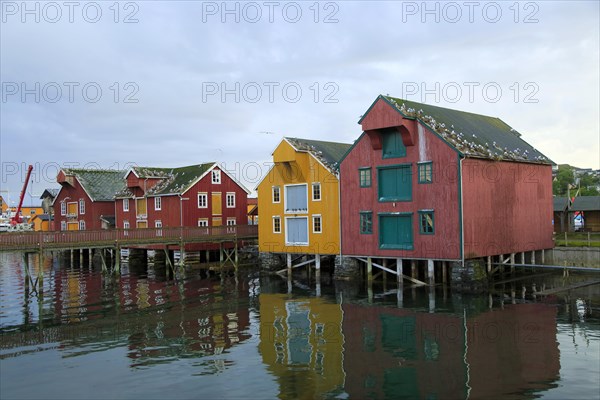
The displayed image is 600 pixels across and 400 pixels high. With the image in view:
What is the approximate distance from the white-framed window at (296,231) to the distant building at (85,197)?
89.2 ft

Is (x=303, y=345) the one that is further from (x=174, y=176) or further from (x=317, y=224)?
(x=174, y=176)

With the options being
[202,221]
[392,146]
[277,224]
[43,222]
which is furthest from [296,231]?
[43,222]

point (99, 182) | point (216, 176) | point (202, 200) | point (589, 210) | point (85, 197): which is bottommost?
point (589, 210)

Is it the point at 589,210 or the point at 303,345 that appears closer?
the point at 303,345

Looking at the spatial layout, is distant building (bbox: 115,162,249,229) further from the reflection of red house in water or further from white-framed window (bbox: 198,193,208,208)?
the reflection of red house in water

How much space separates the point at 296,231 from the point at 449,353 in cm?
2237

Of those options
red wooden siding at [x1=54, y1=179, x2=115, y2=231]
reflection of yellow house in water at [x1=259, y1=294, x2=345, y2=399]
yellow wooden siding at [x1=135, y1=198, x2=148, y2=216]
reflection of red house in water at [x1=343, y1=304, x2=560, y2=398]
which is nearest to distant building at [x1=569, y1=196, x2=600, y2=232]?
reflection of red house in water at [x1=343, y1=304, x2=560, y2=398]

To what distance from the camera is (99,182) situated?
6272 cm

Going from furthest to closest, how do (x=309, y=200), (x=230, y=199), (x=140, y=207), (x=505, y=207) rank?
Answer: (x=140, y=207) → (x=230, y=199) → (x=309, y=200) → (x=505, y=207)

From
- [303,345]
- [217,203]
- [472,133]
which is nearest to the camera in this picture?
[303,345]

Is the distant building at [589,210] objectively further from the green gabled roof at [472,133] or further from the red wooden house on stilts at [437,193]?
the red wooden house on stilts at [437,193]

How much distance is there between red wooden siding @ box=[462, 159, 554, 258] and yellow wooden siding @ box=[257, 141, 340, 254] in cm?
959

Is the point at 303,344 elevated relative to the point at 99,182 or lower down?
lower down

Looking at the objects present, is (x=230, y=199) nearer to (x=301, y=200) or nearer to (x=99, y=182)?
(x=301, y=200)
